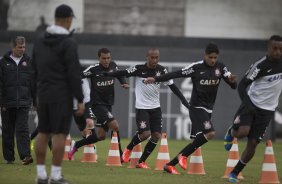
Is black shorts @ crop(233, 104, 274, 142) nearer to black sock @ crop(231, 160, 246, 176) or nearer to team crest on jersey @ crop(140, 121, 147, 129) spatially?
black sock @ crop(231, 160, 246, 176)

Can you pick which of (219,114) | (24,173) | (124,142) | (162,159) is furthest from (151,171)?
(219,114)

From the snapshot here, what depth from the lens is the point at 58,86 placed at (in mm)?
12148

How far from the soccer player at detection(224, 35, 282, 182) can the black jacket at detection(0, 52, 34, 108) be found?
468 centimetres

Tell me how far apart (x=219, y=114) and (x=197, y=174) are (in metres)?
12.3

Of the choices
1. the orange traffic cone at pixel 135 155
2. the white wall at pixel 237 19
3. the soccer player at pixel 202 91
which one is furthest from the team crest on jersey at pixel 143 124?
the white wall at pixel 237 19

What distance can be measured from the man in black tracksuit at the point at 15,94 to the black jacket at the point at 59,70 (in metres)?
4.69

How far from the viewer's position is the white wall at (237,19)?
40.0m

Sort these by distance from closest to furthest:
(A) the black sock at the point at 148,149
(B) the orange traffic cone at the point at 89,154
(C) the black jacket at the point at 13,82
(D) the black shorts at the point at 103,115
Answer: (A) the black sock at the point at 148,149 < (C) the black jacket at the point at 13,82 < (D) the black shorts at the point at 103,115 < (B) the orange traffic cone at the point at 89,154

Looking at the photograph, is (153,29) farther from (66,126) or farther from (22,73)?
(66,126)

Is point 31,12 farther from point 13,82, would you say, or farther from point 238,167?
point 238,167

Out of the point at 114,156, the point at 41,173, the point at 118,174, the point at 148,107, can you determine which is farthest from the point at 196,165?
the point at 41,173

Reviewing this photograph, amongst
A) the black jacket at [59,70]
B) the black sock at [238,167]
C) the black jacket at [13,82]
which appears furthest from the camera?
the black jacket at [13,82]

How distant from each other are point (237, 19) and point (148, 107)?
23.5m

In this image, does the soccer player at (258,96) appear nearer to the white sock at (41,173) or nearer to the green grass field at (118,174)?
the green grass field at (118,174)
